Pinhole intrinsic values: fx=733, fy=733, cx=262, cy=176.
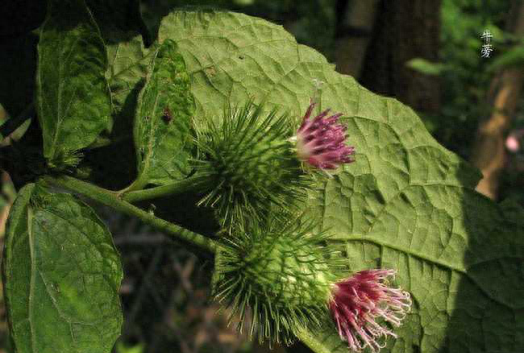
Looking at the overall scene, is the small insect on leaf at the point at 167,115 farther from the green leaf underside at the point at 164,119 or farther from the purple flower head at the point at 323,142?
the purple flower head at the point at 323,142

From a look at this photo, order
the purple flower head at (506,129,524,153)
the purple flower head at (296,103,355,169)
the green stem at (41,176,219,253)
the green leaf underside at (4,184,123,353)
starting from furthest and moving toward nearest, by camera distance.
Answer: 1. the purple flower head at (506,129,524,153)
2. the purple flower head at (296,103,355,169)
3. the green stem at (41,176,219,253)
4. the green leaf underside at (4,184,123,353)

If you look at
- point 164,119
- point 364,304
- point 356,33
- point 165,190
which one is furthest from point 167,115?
point 356,33

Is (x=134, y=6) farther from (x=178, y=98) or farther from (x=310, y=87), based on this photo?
(x=310, y=87)

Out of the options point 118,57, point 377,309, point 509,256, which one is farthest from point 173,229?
point 509,256

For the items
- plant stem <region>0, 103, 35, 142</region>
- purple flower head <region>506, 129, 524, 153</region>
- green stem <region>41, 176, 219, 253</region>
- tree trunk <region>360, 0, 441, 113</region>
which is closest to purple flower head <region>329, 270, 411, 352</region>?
green stem <region>41, 176, 219, 253</region>

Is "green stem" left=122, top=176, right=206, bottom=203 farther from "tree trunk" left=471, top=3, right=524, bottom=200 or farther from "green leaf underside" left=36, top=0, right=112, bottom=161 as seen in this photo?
"tree trunk" left=471, top=3, right=524, bottom=200

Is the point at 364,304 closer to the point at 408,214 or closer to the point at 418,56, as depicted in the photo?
the point at 408,214
